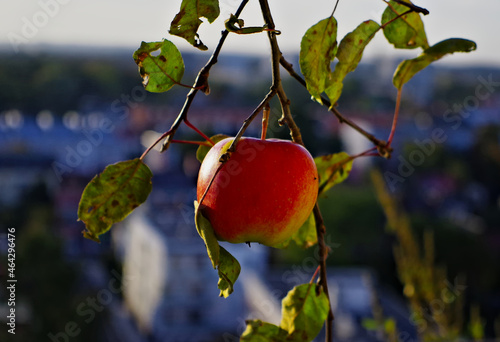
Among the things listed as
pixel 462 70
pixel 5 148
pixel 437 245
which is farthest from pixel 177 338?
pixel 462 70

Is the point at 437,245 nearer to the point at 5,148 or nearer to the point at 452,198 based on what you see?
the point at 452,198

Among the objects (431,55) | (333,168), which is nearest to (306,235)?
(333,168)

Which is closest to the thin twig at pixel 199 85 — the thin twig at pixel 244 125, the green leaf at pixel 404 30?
the thin twig at pixel 244 125

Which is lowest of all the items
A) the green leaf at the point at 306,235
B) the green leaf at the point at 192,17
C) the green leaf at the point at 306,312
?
the green leaf at the point at 306,312

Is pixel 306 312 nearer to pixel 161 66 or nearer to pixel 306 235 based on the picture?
pixel 306 235

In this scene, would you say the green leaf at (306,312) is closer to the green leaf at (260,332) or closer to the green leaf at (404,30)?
the green leaf at (260,332)

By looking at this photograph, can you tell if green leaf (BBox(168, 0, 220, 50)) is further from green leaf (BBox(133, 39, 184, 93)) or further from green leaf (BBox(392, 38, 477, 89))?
green leaf (BBox(392, 38, 477, 89))
